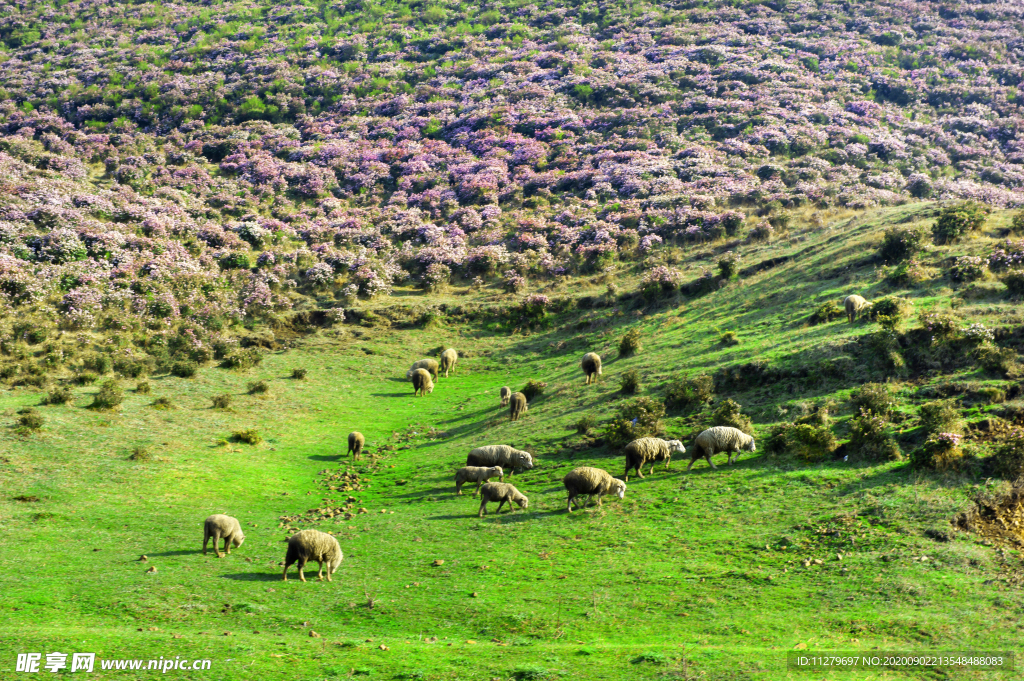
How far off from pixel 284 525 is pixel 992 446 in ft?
76.1

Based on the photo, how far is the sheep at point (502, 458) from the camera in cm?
2647

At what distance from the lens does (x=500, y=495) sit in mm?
22688

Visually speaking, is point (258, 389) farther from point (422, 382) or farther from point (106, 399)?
point (422, 382)

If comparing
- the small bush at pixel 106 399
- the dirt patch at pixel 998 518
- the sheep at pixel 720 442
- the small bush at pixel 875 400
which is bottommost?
the small bush at pixel 106 399

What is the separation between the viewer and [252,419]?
116 feet

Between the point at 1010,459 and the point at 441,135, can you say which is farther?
the point at 441,135

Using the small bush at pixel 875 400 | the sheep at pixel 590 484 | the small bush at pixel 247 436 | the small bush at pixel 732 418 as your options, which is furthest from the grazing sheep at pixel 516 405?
the small bush at pixel 875 400

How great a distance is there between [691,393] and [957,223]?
73.3 feet

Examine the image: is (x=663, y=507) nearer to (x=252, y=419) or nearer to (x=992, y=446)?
(x=992, y=446)

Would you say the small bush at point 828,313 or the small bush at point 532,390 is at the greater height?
the small bush at point 828,313

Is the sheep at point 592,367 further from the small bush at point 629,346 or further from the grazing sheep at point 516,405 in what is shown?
the grazing sheep at point 516,405

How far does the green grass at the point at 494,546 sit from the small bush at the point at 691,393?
856 mm

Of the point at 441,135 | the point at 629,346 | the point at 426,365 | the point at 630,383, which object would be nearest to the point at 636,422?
the point at 630,383

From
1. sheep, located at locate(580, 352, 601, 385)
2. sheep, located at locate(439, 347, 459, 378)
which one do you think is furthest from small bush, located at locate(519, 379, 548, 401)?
sheep, located at locate(439, 347, 459, 378)
